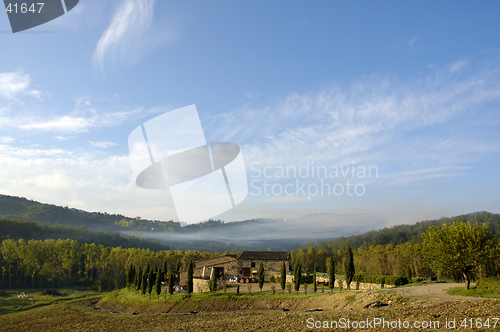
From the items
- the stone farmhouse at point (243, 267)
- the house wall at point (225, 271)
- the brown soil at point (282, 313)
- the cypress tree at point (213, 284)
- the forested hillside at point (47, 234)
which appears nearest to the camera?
the brown soil at point (282, 313)

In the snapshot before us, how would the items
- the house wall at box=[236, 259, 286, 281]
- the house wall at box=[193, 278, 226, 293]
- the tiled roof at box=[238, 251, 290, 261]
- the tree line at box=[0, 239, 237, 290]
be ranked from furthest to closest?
the tree line at box=[0, 239, 237, 290], the tiled roof at box=[238, 251, 290, 261], the house wall at box=[236, 259, 286, 281], the house wall at box=[193, 278, 226, 293]

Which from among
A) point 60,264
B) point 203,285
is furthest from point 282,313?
point 60,264

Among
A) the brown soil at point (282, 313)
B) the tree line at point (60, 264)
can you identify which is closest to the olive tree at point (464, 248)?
the brown soil at point (282, 313)

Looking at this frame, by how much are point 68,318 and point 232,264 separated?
20.5 m

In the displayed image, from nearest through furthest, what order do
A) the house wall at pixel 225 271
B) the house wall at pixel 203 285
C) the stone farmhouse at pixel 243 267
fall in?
the house wall at pixel 203 285 < the stone farmhouse at pixel 243 267 < the house wall at pixel 225 271

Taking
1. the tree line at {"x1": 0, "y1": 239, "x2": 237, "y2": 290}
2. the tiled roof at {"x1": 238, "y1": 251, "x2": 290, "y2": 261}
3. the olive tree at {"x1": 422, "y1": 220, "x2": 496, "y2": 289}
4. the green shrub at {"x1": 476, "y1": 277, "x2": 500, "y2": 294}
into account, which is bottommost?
the tree line at {"x1": 0, "y1": 239, "x2": 237, "y2": 290}

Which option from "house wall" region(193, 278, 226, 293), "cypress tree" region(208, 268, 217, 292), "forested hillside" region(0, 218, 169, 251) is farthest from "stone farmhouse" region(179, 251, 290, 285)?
"forested hillside" region(0, 218, 169, 251)

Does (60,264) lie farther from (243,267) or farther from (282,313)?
(282,313)

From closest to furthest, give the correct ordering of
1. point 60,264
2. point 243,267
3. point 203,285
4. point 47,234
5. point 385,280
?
1. point 385,280
2. point 203,285
3. point 243,267
4. point 60,264
5. point 47,234

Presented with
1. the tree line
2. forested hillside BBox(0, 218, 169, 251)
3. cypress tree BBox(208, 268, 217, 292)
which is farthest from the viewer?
forested hillside BBox(0, 218, 169, 251)

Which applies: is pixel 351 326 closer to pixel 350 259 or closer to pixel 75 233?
pixel 350 259

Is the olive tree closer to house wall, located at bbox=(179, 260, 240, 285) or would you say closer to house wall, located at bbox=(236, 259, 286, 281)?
house wall, located at bbox=(236, 259, 286, 281)

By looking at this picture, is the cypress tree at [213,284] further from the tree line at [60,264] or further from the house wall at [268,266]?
the tree line at [60,264]

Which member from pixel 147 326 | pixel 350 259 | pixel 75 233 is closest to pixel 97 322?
pixel 147 326
